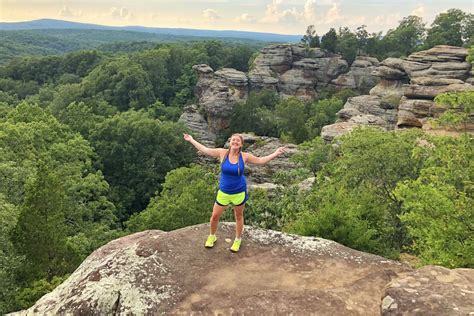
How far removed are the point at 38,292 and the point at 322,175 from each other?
17780 mm

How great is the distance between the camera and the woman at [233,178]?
9.51 m

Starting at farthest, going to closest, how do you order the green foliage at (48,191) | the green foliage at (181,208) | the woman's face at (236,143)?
the green foliage at (181,208), the green foliage at (48,191), the woman's face at (236,143)

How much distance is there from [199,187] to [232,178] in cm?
2124

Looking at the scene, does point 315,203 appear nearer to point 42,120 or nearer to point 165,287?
point 165,287

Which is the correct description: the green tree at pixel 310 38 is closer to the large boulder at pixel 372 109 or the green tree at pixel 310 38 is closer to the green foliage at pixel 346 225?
the large boulder at pixel 372 109

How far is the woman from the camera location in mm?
9508

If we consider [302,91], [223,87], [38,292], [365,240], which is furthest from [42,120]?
[302,91]

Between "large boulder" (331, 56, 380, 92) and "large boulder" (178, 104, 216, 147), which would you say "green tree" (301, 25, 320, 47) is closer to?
"large boulder" (331, 56, 380, 92)

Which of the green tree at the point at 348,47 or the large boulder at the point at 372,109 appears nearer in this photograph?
the large boulder at the point at 372,109

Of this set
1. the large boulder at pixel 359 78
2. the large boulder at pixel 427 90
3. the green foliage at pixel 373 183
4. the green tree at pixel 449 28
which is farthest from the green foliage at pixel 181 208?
the green tree at pixel 449 28

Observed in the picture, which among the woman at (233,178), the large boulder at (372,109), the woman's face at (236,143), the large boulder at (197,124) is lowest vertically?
the large boulder at (197,124)

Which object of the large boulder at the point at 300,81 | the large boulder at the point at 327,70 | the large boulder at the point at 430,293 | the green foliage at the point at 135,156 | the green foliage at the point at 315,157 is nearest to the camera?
the large boulder at the point at 430,293

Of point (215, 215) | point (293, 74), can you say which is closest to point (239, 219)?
point (215, 215)

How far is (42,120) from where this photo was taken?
128ft
